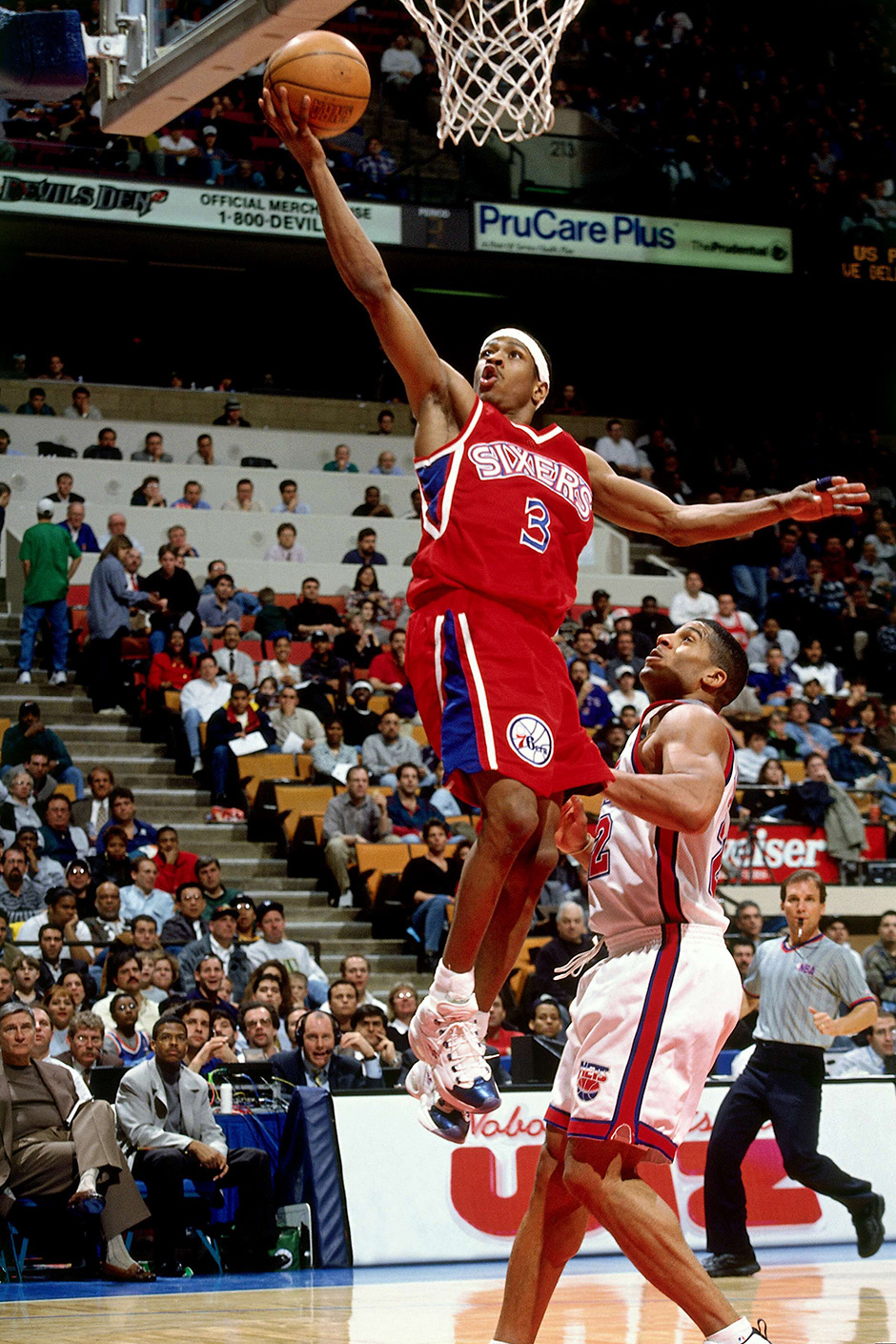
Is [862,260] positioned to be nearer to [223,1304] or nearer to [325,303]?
[325,303]

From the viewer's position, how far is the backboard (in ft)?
20.1

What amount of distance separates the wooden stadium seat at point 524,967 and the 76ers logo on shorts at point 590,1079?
7334mm

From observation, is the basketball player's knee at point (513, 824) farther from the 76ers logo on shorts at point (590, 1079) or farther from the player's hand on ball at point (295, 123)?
the player's hand on ball at point (295, 123)

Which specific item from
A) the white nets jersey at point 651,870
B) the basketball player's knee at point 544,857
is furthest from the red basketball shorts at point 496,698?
the white nets jersey at point 651,870

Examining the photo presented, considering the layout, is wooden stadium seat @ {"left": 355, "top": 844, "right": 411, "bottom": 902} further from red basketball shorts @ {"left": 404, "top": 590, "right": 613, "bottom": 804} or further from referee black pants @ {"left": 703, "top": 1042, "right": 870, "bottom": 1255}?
red basketball shorts @ {"left": 404, "top": 590, "right": 613, "bottom": 804}

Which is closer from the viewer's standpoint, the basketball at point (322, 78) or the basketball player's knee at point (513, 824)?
the basketball player's knee at point (513, 824)

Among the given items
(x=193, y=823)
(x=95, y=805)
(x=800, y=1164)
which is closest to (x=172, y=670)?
(x=193, y=823)

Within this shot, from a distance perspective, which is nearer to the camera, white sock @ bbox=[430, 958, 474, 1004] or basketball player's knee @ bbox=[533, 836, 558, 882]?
white sock @ bbox=[430, 958, 474, 1004]

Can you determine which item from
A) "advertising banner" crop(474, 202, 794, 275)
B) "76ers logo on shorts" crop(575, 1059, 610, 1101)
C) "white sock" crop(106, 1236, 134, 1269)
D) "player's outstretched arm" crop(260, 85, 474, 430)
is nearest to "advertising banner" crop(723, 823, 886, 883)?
"white sock" crop(106, 1236, 134, 1269)

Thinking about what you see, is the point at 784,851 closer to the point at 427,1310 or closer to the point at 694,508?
the point at 427,1310

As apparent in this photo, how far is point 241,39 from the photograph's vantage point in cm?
623

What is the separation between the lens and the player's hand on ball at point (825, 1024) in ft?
27.4

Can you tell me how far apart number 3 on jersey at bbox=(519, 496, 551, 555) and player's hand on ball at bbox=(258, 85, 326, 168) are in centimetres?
110

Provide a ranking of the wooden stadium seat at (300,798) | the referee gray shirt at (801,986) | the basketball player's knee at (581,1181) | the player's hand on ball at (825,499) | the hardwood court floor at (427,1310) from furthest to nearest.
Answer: the wooden stadium seat at (300,798) < the referee gray shirt at (801,986) < the hardwood court floor at (427,1310) < the player's hand on ball at (825,499) < the basketball player's knee at (581,1181)
